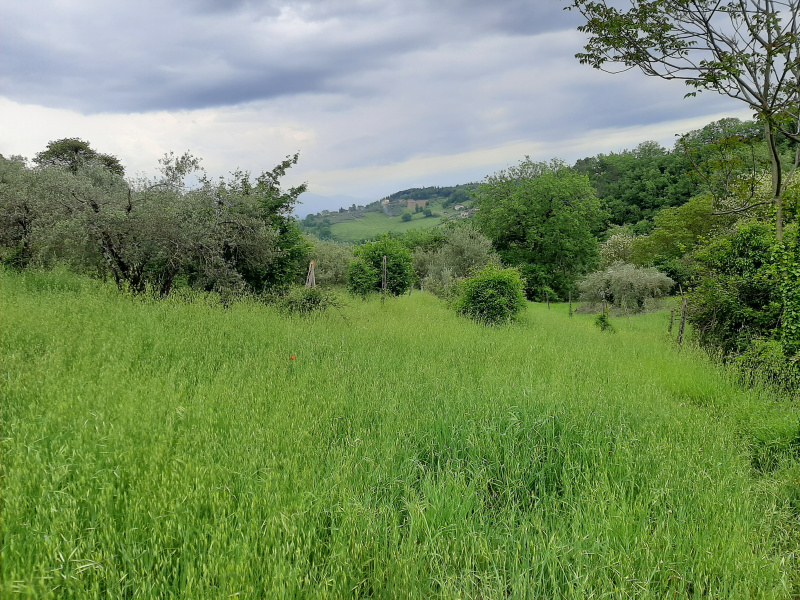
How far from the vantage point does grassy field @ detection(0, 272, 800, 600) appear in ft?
7.23

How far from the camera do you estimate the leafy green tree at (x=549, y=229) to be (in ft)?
116

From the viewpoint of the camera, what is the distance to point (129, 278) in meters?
10.5

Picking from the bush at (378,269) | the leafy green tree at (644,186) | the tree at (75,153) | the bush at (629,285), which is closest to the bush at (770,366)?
the bush at (378,269)

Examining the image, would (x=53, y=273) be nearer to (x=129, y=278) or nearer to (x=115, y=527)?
(x=129, y=278)

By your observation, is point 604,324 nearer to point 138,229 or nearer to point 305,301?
point 305,301

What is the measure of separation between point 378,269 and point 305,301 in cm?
1112

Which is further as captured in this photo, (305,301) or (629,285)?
(629,285)

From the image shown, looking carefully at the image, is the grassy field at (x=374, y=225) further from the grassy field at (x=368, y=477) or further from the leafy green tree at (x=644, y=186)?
the grassy field at (x=368, y=477)

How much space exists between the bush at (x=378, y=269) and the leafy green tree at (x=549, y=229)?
15.4 m

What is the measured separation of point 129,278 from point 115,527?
33.2 feet

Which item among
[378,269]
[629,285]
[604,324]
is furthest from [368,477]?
[629,285]

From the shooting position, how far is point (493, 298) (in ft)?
48.3

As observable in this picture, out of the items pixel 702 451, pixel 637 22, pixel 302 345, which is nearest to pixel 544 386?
pixel 702 451

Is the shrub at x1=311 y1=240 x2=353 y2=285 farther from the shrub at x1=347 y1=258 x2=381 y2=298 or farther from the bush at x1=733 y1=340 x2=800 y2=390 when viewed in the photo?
the bush at x1=733 y1=340 x2=800 y2=390
